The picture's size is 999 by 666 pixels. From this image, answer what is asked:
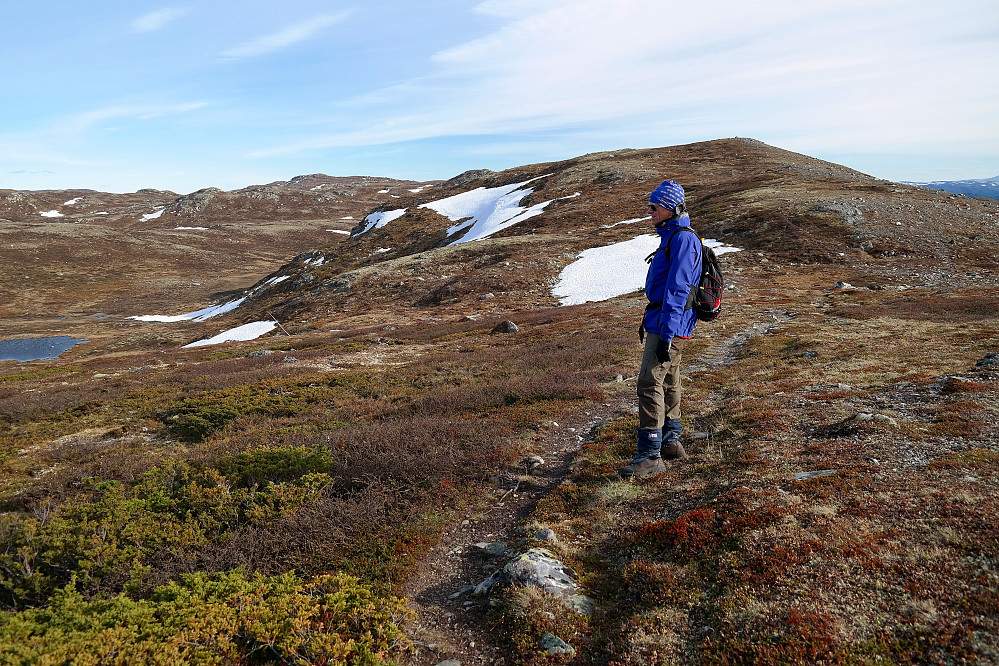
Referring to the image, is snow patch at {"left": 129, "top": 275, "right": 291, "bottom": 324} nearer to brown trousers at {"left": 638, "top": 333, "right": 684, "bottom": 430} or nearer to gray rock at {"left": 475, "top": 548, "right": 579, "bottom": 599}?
brown trousers at {"left": 638, "top": 333, "right": 684, "bottom": 430}

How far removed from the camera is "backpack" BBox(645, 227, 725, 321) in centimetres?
678

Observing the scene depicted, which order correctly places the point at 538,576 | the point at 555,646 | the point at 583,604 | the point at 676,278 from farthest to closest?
the point at 676,278 → the point at 538,576 → the point at 583,604 → the point at 555,646

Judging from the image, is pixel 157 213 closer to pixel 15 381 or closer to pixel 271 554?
pixel 15 381

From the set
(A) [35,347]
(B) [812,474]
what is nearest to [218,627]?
(B) [812,474]

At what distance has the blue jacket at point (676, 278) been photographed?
6.61 m

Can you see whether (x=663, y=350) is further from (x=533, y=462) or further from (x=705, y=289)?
(x=533, y=462)

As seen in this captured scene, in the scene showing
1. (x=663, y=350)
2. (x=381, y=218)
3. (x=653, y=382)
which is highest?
(x=381, y=218)

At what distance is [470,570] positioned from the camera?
563 centimetres

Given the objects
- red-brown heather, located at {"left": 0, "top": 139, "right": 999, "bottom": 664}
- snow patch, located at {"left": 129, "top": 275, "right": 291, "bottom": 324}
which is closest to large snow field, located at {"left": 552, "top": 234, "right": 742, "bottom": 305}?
red-brown heather, located at {"left": 0, "top": 139, "right": 999, "bottom": 664}

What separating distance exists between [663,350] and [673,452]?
6.38 feet

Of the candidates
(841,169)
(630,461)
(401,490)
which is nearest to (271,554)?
(401,490)

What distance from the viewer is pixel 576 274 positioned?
40094mm

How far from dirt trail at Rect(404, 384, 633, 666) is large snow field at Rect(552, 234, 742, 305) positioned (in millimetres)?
27940

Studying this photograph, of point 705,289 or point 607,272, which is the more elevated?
point 705,289
